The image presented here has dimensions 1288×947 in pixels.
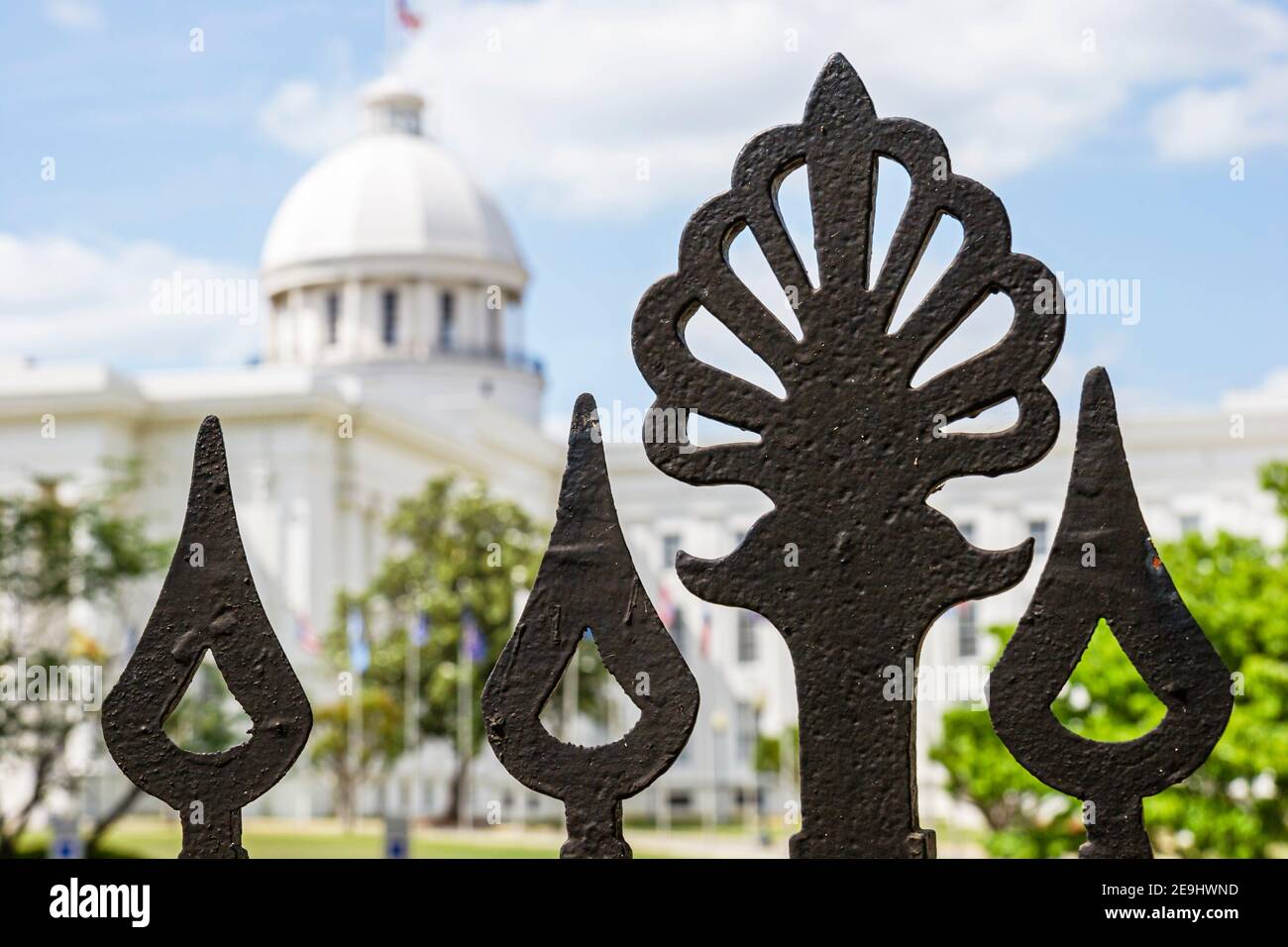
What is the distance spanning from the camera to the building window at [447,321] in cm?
8800

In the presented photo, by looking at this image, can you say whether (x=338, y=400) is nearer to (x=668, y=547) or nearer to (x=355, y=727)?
(x=355, y=727)

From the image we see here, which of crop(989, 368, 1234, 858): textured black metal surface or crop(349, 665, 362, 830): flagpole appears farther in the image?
crop(349, 665, 362, 830): flagpole

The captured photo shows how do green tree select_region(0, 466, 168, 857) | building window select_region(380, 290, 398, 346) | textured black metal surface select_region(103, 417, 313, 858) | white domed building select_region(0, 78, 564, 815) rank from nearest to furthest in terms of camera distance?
textured black metal surface select_region(103, 417, 313, 858), green tree select_region(0, 466, 168, 857), white domed building select_region(0, 78, 564, 815), building window select_region(380, 290, 398, 346)

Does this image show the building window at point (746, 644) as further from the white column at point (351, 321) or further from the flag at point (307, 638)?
the flag at point (307, 638)

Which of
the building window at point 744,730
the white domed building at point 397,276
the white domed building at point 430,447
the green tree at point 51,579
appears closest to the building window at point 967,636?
the white domed building at point 430,447

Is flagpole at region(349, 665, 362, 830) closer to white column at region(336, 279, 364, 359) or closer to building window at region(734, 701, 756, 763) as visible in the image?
building window at region(734, 701, 756, 763)

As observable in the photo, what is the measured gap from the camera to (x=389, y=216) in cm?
8744

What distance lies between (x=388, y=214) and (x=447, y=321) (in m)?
5.44

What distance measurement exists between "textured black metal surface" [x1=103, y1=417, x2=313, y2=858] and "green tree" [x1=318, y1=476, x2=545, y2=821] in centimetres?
4444

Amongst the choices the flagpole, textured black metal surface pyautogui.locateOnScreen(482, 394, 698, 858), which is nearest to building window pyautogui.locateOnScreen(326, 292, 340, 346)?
the flagpole

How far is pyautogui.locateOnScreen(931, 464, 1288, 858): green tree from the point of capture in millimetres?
25125
